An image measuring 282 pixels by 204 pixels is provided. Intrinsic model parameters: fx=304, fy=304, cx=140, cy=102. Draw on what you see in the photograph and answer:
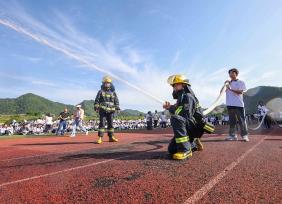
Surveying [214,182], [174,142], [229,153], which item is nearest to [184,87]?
[174,142]

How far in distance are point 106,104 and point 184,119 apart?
4.60 meters

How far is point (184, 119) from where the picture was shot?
6203 millimetres

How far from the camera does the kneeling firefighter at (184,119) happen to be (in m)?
5.96

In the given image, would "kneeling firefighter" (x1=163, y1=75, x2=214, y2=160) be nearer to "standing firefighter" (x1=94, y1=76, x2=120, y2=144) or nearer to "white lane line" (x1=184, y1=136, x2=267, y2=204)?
"white lane line" (x1=184, y1=136, x2=267, y2=204)

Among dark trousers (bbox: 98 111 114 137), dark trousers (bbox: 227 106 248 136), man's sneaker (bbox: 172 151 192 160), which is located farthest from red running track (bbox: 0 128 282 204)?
dark trousers (bbox: 98 111 114 137)

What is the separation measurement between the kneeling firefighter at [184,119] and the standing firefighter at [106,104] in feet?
13.1

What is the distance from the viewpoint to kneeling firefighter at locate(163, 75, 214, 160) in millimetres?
5964

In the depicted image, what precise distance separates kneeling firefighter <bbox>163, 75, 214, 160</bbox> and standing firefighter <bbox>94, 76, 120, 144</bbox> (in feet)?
13.1

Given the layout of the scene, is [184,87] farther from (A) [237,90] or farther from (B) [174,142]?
(A) [237,90]

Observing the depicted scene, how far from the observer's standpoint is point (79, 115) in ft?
58.0

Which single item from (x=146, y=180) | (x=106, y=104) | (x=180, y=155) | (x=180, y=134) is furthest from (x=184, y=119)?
(x=106, y=104)

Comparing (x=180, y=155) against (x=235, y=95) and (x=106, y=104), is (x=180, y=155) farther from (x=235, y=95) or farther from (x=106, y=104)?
(x=106, y=104)

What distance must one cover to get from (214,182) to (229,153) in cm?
283

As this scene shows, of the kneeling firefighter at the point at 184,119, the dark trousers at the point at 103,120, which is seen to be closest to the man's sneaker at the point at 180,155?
the kneeling firefighter at the point at 184,119
